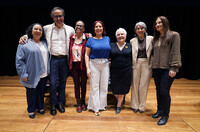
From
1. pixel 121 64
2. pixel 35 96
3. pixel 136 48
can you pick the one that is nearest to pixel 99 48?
pixel 121 64

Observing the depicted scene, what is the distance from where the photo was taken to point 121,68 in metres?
2.35

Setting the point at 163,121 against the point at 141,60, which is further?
the point at 141,60

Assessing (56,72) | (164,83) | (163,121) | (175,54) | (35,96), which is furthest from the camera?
(56,72)

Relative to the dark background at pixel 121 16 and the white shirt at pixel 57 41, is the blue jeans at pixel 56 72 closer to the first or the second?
the white shirt at pixel 57 41

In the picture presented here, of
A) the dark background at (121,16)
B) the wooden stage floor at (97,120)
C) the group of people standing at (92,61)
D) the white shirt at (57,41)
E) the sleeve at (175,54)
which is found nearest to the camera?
the sleeve at (175,54)

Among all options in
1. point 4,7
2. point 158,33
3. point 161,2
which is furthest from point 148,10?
point 4,7

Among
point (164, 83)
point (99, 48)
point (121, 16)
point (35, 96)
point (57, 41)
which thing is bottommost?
point (35, 96)

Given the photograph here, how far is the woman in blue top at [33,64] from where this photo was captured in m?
2.12

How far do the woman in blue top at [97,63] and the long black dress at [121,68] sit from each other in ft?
0.40

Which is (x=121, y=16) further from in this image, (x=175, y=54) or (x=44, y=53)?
(x=44, y=53)

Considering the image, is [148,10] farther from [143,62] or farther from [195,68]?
[143,62]

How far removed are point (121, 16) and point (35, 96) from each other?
420 centimetres

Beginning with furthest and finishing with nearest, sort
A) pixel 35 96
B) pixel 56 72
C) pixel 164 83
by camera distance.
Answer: pixel 56 72 < pixel 35 96 < pixel 164 83

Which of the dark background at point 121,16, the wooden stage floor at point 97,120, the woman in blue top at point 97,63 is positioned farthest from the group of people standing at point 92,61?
the dark background at point 121,16
